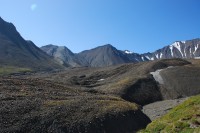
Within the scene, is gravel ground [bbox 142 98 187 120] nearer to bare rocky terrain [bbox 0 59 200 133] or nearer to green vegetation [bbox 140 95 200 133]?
bare rocky terrain [bbox 0 59 200 133]

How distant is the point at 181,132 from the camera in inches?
1143

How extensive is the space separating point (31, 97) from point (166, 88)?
177 feet

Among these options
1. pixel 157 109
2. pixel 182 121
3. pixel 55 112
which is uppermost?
pixel 182 121

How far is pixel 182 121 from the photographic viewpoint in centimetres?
3131

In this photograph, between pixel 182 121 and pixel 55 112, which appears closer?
pixel 182 121

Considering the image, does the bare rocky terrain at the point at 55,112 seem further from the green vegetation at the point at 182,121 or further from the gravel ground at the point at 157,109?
the green vegetation at the point at 182,121

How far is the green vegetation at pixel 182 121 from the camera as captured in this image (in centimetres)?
2975

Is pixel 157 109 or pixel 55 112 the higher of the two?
pixel 55 112

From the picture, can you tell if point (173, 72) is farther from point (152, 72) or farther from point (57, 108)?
point (57, 108)

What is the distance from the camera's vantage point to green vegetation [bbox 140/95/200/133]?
29752mm

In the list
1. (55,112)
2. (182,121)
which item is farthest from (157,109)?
(182,121)

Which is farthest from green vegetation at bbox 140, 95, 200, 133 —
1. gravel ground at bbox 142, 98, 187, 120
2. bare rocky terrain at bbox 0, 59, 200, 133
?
gravel ground at bbox 142, 98, 187, 120

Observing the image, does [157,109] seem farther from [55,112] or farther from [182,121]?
[182,121]

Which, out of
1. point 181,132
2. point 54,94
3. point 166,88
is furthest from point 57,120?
point 166,88
